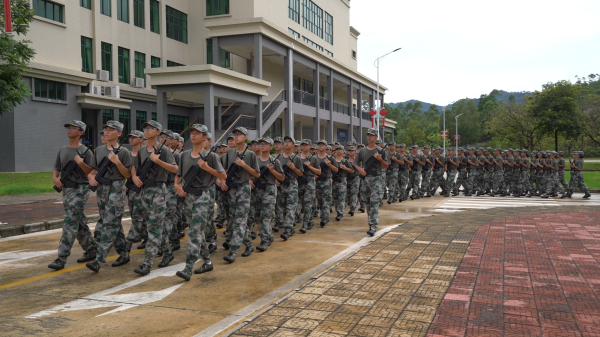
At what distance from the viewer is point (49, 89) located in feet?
78.6

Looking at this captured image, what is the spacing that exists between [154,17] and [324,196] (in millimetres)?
24526

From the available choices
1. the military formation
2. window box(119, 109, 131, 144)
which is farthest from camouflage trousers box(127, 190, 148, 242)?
window box(119, 109, 131, 144)

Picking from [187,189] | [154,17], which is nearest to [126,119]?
[154,17]

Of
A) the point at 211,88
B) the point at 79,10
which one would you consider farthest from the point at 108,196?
the point at 79,10

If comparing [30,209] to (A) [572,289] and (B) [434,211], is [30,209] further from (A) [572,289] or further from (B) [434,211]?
(A) [572,289]

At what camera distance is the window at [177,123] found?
3181 centimetres

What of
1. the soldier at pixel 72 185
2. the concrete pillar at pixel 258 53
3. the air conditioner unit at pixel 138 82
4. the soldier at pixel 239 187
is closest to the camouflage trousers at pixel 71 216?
the soldier at pixel 72 185

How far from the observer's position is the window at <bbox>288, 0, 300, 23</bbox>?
3819 cm

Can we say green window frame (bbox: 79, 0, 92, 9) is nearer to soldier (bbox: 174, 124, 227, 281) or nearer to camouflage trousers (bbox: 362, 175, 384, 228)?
camouflage trousers (bbox: 362, 175, 384, 228)

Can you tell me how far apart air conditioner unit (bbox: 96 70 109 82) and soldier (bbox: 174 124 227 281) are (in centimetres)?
2248

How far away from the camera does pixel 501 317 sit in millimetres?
4969

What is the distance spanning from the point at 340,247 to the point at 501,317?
4235 millimetres

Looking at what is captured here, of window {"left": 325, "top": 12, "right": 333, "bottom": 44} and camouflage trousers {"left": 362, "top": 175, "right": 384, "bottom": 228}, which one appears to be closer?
camouflage trousers {"left": 362, "top": 175, "right": 384, "bottom": 228}

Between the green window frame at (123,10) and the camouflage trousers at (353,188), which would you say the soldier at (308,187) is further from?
the green window frame at (123,10)
